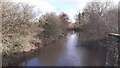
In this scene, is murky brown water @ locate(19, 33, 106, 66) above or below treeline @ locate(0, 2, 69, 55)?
below

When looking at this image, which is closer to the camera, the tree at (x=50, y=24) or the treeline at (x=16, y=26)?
the treeline at (x=16, y=26)

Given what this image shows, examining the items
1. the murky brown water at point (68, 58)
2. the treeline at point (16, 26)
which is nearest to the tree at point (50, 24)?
the treeline at point (16, 26)

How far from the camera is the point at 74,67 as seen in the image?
4.26 m

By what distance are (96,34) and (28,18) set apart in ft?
16.1

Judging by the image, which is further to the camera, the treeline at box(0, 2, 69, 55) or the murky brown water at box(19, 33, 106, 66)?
the murky brown water at box(19, 33, 106, 66)

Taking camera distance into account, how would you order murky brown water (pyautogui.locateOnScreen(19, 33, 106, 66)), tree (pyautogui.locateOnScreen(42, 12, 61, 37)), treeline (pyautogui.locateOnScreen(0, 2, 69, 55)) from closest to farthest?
treeline (pyautogui.locateOnScreen(0, 2, 69, 55)) < murky brown water (pyautogui.locateOnScreen(19, 33, 106, 66)) < tree (pyautogui.locateOnScreen(42, 12, 61, 37))

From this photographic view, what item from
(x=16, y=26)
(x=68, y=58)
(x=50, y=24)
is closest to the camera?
(x=16, y=26)

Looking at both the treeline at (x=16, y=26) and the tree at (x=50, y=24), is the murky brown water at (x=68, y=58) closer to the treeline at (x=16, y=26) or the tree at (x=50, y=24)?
the treeline at (x=16, y=26)

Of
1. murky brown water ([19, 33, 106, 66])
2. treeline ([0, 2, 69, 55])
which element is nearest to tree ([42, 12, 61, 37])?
treeline ([0, 2, 69, 55])

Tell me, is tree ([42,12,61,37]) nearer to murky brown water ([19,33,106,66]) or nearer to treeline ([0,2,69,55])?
treeline ([0,2,69,55])

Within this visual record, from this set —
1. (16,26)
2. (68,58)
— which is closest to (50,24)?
(16,26)

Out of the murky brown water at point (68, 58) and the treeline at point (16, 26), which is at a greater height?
the treeline at point (16, 26)

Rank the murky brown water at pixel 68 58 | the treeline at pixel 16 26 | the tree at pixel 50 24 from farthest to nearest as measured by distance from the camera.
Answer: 1. the tree at pixel 50 24
2. the murky brown water at pixel 68 58
3. the treeline at pixel 16 26

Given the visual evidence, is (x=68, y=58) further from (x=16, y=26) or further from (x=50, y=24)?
(x=50, y=24)
